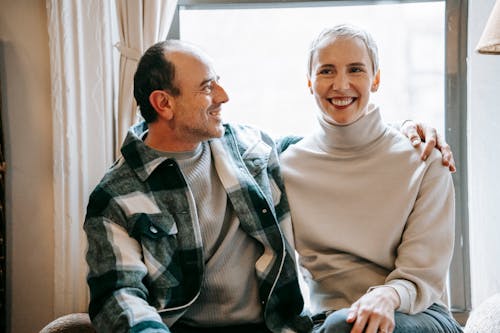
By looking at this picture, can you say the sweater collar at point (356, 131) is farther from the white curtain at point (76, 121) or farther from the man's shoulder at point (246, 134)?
the white curtain at point (76, 121)

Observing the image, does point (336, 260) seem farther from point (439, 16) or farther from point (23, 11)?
point (23, 11)

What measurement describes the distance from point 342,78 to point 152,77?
1.77 feet

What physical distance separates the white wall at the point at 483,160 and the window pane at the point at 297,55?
164mm

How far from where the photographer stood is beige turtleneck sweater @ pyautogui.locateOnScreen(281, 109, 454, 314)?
1705 millimetres

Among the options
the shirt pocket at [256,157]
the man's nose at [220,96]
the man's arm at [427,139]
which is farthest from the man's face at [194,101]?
the man's arm at [427,139]

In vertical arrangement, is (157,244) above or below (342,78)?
below

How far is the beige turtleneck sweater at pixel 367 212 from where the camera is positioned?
1705mm

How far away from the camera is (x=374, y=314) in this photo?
150cm

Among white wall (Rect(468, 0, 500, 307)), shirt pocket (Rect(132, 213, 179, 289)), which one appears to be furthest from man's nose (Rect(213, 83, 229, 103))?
white wall (Rect(468, 0, 500, 307))

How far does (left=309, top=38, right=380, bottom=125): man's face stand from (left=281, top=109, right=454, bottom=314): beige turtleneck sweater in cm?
4

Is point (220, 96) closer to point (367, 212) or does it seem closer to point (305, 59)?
point (367, 212)

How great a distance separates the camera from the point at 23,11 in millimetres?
2270

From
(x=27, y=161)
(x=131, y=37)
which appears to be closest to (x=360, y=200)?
(x=131, y=37)

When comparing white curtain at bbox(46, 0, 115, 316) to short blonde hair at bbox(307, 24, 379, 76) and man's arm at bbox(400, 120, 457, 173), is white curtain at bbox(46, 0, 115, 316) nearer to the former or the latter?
short blonde hair at bbox(307, 24, 379, 76)
